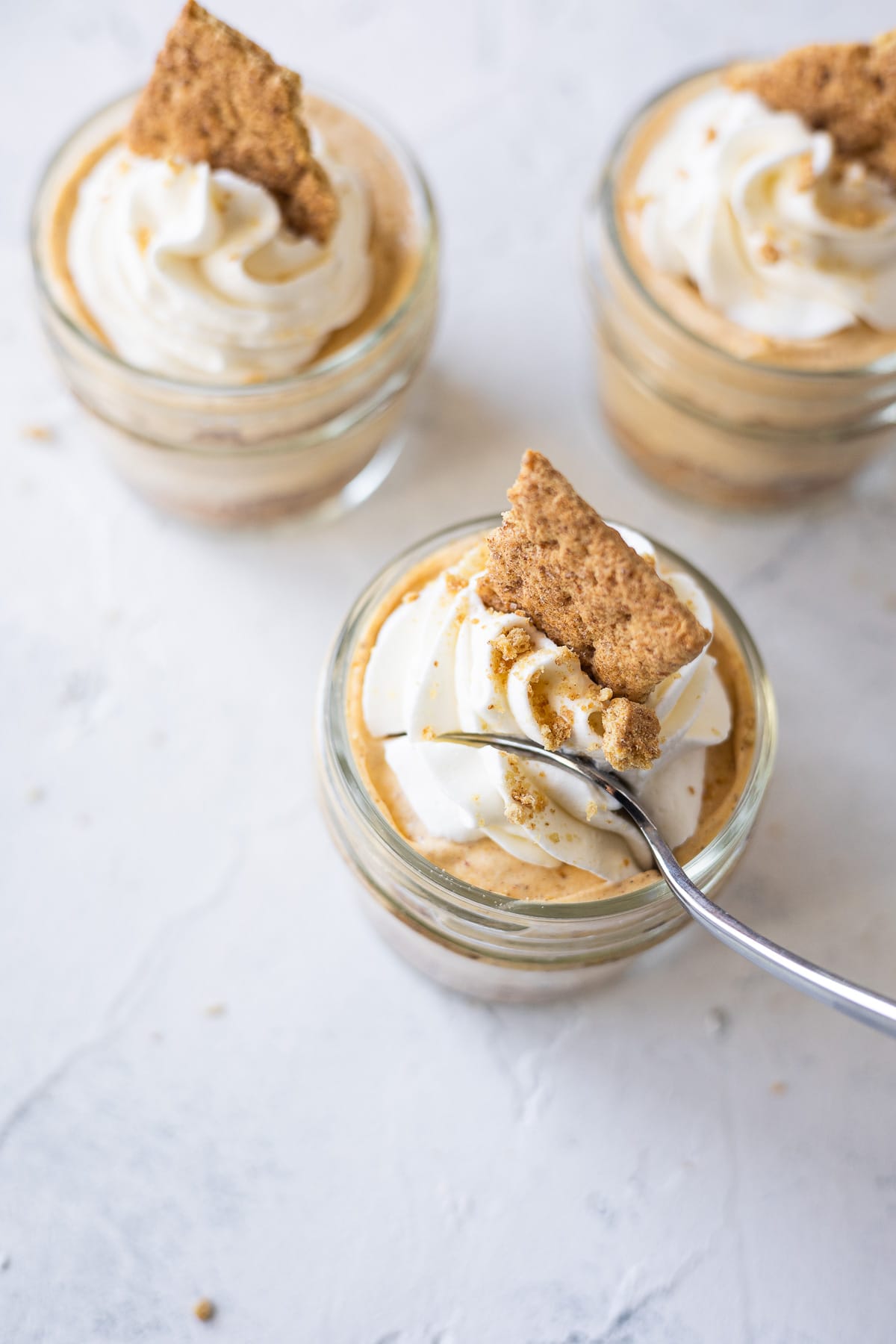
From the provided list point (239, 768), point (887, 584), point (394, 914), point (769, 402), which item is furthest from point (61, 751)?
point (887, 584)

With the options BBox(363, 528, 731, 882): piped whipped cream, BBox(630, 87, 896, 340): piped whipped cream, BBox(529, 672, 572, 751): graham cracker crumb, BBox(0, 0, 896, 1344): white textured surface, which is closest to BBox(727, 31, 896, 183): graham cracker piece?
BBox(630, 87, 896, 340): piped whipped cream

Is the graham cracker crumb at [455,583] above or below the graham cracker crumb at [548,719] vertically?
above

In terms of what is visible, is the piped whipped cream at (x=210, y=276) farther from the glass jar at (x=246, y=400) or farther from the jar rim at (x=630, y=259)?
the jar rim at (x=630, y=259)

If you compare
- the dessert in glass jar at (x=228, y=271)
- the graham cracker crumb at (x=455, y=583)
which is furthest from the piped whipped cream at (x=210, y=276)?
the graham cracker crumb at (x=455, y=583)

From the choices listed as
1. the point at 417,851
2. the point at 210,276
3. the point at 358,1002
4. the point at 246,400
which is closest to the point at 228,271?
the point at 210,276

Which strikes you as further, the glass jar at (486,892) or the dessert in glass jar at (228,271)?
the dessert in glass jar at (228,271)

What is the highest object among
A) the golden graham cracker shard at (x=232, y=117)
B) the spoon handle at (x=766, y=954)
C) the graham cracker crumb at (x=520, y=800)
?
the golden graham cracker shard at (x=232, y=117)

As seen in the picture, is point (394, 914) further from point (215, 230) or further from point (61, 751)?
point (215, 230)

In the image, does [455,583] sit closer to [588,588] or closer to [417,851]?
[588,588]
